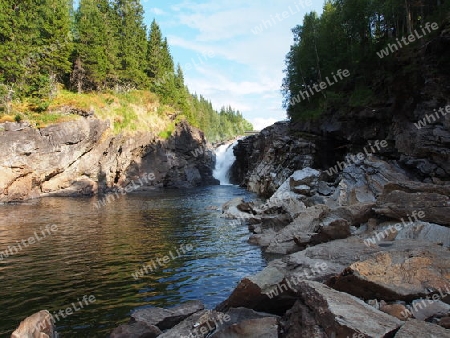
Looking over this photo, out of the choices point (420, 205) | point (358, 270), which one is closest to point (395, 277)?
point (358, 270)

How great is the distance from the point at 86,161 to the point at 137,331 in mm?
47474

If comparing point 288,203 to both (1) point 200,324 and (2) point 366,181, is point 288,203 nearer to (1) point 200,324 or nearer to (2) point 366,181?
(2) point 366,181

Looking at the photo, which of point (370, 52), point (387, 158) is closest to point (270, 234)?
point (387, 158)

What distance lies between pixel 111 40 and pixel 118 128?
1806 cm

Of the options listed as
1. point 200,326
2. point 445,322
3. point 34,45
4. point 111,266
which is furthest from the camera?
point 34,45

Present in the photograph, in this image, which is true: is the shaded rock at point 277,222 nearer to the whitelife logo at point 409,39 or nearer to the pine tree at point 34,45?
the whitelife logo at point 409,39

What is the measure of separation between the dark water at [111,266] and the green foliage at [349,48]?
23683 millimetres

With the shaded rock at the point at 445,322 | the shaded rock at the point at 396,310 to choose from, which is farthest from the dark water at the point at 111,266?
→ the shaded rock at the point at 445,322

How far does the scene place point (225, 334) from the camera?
743cm

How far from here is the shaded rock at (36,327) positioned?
24.4ft

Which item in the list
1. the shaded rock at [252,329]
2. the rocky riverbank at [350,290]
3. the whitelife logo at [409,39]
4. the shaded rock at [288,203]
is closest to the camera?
the rocky riverbank at [350,290]

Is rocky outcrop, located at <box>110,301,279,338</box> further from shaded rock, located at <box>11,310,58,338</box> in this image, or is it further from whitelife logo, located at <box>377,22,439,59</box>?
whitelife logo, located at <box>377,22,439,59</box>

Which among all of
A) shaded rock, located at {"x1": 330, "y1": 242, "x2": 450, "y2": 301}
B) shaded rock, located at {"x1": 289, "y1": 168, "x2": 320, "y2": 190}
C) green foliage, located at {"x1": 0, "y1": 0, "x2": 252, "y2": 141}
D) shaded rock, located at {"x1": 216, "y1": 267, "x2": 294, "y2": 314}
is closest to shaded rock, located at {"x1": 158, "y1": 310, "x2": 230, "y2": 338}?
shaded rock, located at {"x1": 216, "y1": 267, "x2": 294, "y2": 314}

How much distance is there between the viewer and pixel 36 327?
7758 mm
